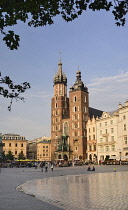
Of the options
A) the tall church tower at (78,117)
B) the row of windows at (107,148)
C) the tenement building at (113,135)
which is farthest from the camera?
the tall church tower at (78,117)

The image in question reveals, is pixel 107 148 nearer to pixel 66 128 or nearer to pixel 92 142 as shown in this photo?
pixel 92 142

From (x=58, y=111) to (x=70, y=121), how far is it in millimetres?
7768

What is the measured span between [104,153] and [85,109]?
77.9 ft

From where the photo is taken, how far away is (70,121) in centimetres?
9850

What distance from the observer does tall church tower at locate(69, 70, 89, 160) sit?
93312 millimetres

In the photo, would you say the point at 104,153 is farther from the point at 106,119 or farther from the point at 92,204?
the point at 92,204

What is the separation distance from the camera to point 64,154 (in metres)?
96.5

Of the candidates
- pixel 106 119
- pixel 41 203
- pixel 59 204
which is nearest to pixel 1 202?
pixel 41 203

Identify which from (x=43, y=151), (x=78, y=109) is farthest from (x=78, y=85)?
(x=43, y=151)

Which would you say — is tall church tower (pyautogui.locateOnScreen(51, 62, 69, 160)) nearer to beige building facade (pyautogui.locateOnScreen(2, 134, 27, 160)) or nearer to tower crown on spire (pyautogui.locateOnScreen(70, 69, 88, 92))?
tower crown on spire (pyautogui.locateOnScreen(70, 69, 88, 92))

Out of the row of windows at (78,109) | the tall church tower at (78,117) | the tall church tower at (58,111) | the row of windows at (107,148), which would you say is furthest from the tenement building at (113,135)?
the tall church tower at (58,111)

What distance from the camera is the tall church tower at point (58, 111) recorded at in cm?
10194

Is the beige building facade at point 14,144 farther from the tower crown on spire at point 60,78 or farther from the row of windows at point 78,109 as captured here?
the row of windows at point 78,109

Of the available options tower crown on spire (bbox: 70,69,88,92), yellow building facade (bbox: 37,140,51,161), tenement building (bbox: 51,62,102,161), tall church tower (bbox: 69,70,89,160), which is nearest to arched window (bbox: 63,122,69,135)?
tenement building (bbox: 51,62,102,161)
